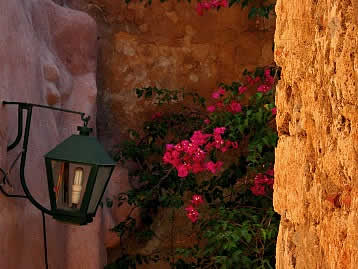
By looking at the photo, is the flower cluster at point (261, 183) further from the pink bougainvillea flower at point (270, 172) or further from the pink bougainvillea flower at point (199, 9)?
the pink bougainvillea flower at point (199, 9)

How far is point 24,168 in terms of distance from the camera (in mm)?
3371

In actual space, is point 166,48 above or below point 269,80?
above

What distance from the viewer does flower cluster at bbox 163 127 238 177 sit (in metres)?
3.86

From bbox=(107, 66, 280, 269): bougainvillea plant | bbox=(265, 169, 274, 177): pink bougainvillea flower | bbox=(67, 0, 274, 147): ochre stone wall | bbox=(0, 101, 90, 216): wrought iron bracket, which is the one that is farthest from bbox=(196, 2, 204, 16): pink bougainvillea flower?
bbox=(0, 101, 90, 216): wrought iron bracket

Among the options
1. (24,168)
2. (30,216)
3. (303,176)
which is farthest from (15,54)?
(303,176)

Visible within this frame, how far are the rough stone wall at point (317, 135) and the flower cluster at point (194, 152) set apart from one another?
→ 2210mm

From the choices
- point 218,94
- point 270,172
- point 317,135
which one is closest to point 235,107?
point 218,94

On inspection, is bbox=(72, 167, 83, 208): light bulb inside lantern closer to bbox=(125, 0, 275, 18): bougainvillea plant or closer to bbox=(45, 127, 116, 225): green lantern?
bbox=(45, 127, 116, 225): green lantern

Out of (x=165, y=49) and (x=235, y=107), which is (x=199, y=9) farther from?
(x=235, y=107)

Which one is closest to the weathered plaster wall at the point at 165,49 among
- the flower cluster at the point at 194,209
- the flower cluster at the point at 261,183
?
the flower cluster at the point at 194,209

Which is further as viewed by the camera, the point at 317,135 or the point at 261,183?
the point at 261,183

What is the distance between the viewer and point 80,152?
9.94 ft

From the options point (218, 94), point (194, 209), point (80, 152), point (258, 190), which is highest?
point (218, 94)

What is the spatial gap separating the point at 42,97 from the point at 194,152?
876 millimetres
